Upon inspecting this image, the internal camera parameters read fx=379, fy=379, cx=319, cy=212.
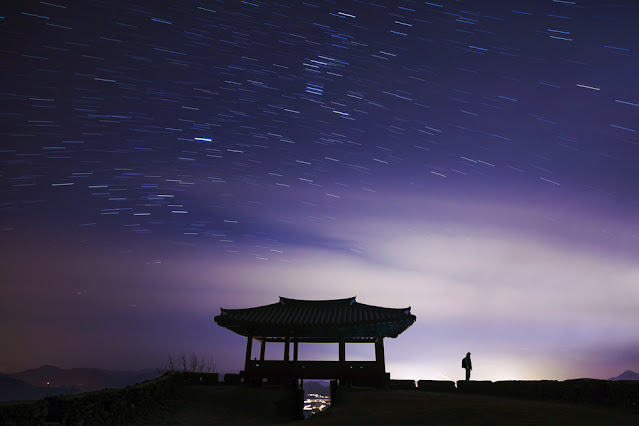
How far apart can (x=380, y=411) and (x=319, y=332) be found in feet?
30.9

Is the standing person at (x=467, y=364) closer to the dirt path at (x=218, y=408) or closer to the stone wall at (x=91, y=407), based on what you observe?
the dirt path at (x=218, y=408)

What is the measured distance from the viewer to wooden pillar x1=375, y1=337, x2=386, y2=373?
21.2 m

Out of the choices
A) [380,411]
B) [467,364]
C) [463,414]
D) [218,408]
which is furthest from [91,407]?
[467,364]

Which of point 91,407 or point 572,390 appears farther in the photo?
point 572,390

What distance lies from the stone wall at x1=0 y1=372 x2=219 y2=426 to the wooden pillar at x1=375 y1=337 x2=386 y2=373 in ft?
36.3

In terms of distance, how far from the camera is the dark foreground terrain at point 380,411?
11.2 meters

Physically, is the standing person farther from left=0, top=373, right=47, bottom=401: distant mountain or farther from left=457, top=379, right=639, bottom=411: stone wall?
left=0, top=373, right=47, bottom=401: distant mountain

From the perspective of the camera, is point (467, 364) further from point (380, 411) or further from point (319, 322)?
point (380, 411)

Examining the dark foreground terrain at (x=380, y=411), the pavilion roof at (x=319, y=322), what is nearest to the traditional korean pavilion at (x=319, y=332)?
the pavilion roof at (x=319, y=322)

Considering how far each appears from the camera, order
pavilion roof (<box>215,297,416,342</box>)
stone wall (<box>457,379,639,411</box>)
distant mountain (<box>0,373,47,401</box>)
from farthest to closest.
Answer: distant mountain (<box>0,373,47,401</box>)
pavilion roof (<box>215,297,416,342</box>)
stone wall (<box>457,379,639,411</box>)

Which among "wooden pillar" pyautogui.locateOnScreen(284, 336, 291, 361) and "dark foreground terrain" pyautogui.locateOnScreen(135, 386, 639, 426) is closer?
"dark foreground terrain" pyautogui.locateOnScreen(135, 386, 639, 426)

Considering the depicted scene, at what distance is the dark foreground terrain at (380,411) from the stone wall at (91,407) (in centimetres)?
60

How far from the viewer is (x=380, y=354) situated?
22.2 metres

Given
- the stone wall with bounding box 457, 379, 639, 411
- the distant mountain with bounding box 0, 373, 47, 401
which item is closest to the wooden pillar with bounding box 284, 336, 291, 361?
the stone wall with bounding box 457, 379, 639, 411
